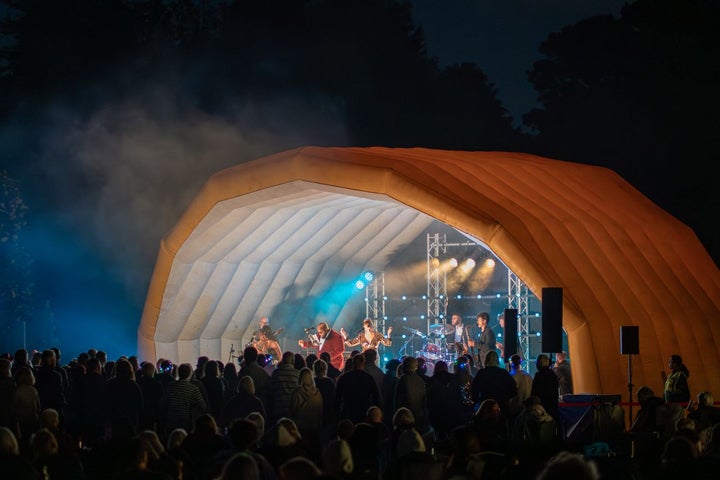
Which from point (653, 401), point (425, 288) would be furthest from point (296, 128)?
point (653, 401)

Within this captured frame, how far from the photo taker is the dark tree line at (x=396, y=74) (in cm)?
3183

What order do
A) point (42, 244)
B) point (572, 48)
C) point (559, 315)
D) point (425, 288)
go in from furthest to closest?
point (572, 48)
point (42, 244)
point (425, 288)
point (559, 315)

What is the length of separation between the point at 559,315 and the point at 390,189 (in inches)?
181

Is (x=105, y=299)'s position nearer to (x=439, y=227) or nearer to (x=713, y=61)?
(x=439, y=227)

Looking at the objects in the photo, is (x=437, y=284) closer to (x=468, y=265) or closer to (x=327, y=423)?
(x=468, y=265)

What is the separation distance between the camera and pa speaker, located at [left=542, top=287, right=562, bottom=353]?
51.0ft

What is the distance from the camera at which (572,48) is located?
4084 cm

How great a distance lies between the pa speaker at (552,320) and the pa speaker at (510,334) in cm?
158

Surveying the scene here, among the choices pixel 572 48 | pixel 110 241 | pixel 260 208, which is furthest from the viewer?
pixel 572 48

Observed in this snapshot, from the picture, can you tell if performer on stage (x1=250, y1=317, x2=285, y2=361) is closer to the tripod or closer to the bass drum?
the tripod

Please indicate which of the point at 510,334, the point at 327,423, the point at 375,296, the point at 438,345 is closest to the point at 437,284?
the point at 438,345

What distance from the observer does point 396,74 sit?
5094 cm

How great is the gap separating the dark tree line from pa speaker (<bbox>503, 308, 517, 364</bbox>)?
11902 millimetres

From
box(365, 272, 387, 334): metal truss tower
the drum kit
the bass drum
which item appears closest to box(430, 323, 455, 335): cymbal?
the drum kit
